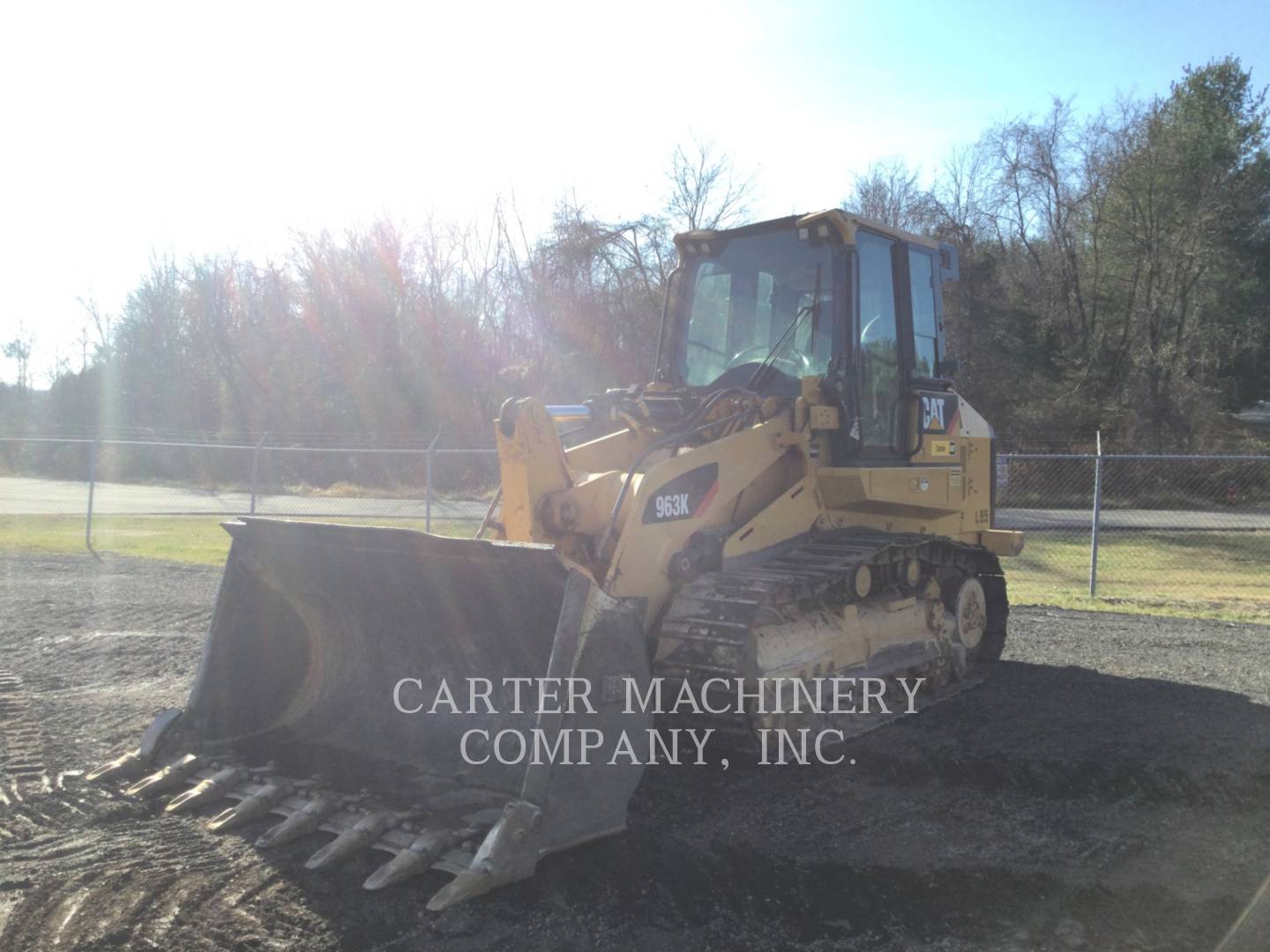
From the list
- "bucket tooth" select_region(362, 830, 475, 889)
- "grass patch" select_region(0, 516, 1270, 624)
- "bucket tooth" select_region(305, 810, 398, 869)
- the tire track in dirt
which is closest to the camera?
"bucket tooth" select_region(362, 830, 475, 889)

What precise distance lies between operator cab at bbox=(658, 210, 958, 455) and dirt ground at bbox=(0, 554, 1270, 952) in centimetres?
201

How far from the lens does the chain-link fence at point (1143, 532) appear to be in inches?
476

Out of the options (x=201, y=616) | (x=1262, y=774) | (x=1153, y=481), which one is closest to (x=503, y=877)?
(x=1262, y=774)

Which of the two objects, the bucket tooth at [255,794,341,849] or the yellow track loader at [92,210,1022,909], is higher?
the yellow track loader at [92,210,1022,909]

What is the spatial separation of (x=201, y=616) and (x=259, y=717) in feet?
15.2

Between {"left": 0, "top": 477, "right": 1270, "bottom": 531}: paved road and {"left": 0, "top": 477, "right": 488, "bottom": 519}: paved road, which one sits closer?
{"left": 0, "top": 477, "right": 488, "bottom": 519}: paved road

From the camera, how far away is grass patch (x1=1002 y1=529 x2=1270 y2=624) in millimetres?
11372

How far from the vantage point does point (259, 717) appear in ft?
17.2

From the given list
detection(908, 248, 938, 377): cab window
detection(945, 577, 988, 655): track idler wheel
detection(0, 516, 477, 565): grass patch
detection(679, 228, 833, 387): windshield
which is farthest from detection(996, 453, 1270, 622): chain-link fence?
detection(0, 516, 477, 565): grass patch

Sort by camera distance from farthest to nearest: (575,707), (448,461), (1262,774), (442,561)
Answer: (448,461), (1262,774), (442,561), (575,707)

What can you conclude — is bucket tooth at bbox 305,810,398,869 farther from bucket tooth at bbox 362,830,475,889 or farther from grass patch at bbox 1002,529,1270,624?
grass patch at bbox 1002,529,1270,624

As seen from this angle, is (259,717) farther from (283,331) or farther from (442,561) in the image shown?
(283,331)

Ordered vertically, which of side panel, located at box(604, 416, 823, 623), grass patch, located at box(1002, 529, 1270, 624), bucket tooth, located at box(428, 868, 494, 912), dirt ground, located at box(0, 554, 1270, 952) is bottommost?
dirt ground, located at box(0, 554, 1270, 952)

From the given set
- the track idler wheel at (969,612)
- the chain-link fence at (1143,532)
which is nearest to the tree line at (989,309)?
the chain-link fence at (1143,532)
